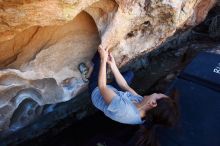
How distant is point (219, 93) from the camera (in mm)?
3264

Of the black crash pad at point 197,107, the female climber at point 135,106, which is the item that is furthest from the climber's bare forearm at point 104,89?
the black crash pad at point 197,107

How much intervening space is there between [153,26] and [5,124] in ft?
4.91

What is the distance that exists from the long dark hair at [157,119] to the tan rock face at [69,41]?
2.13 feet

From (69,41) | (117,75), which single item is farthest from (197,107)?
(69,41)

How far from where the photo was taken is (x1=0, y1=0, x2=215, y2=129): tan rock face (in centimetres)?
261

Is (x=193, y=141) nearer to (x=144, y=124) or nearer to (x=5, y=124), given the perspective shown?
(x=144, y=124)

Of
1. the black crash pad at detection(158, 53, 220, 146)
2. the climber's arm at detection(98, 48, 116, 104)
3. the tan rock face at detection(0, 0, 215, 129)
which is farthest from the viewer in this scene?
the black crash pad at detection(158, 53, 220, 146)

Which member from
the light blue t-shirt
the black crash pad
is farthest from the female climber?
the black crash pad

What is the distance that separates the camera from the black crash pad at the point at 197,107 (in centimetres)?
296

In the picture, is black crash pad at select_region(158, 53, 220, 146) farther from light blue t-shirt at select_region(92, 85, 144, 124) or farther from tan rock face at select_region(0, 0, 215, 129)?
tan rock face at select_region(0, 0, 215, 129)

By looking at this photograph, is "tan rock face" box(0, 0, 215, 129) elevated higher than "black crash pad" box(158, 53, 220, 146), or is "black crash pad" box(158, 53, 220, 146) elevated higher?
Answer: "tan rock face" box(0, 0, 215, 129)

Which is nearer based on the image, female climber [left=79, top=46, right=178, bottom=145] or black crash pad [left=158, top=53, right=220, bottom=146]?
female climber [left=79, top=46, right=178, bottom=145]

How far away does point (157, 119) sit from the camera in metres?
2.74

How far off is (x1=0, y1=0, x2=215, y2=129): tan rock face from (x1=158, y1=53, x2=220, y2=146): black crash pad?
519 millimetres
